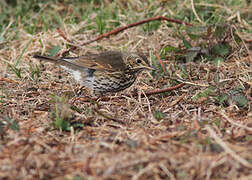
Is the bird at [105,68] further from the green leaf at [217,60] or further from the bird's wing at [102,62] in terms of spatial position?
the green leaf at [217,60]

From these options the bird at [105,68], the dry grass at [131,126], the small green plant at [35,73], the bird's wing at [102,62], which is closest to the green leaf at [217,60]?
the dry grass at [131,126]

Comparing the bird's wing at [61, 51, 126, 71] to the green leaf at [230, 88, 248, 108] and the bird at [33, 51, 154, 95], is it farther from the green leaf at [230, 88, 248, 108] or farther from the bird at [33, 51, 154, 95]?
the green leaf at [230, 88, 248, 108]

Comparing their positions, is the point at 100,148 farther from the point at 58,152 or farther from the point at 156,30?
the point at 156,30

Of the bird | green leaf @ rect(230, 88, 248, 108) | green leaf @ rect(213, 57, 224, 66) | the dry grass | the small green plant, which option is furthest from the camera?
green leaf @ rect(213, 57, 224, 66)

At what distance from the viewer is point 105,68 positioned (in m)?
5.28

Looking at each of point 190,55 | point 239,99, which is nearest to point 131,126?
point 239,99

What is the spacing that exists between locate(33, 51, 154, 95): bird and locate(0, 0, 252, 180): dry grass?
19 centimetres

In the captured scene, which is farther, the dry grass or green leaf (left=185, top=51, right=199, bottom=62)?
green leaf (left=185, top=51, right=199, bottom=62)

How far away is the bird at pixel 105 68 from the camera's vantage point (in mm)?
5230

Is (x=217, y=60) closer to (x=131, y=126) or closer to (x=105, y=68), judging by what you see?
(x=105, y=68)

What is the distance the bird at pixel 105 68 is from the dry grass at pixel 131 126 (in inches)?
7.5

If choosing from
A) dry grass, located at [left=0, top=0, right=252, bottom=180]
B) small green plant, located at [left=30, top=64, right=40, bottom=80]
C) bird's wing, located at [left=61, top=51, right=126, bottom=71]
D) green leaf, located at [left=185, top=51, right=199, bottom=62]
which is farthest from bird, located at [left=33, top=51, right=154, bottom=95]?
green leaf, located at [left=185, top=51, right=199, bottom=62]

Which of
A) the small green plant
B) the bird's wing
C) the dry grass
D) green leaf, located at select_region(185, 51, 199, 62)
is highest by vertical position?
green leaf, located at select_region(185, 51, 199, 62)

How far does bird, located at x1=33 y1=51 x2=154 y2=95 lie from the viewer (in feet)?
17.2
